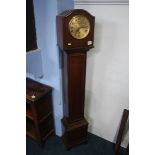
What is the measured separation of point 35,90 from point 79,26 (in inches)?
31.0

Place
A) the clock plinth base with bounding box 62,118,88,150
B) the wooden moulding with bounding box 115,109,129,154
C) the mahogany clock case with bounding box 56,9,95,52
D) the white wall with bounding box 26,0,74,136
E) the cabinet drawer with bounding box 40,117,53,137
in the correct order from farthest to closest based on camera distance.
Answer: the cabinet drawer with bounding box 40,117,53,137
the clock plinth base with bounding box 62,118,88,150
the wooden moulding with bounding box 115,109,129,154
the white wall with bounding box 26,0,74,136
the mahogany clock case with bounding box 56,9,95,52

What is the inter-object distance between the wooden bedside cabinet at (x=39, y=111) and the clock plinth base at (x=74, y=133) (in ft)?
0.64

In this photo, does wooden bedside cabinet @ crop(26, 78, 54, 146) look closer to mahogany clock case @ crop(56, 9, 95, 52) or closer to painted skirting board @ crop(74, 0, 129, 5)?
mahogany clock case @ crop(56, 9, 95, 52)

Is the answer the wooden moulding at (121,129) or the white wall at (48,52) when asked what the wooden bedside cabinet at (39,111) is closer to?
the white wall at (48,52)

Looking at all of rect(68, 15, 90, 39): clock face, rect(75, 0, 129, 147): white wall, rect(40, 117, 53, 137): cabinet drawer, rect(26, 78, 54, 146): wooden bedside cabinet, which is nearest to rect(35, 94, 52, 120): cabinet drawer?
rect(26, 78, 54, 146): wooden bedside cabinet

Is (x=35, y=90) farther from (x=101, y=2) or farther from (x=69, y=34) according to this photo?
(x=101, y=2)

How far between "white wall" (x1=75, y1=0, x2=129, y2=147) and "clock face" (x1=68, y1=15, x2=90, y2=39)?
190 mm

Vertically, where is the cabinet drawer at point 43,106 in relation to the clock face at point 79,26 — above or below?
below

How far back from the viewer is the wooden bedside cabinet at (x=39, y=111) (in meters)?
1.74

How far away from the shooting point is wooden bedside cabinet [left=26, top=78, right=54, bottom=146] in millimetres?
1741

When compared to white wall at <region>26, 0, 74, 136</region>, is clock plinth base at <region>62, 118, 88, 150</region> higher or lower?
lower

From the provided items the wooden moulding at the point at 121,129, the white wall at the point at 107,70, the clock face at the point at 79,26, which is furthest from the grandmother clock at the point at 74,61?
the wooden moulding at the point at 121,129
